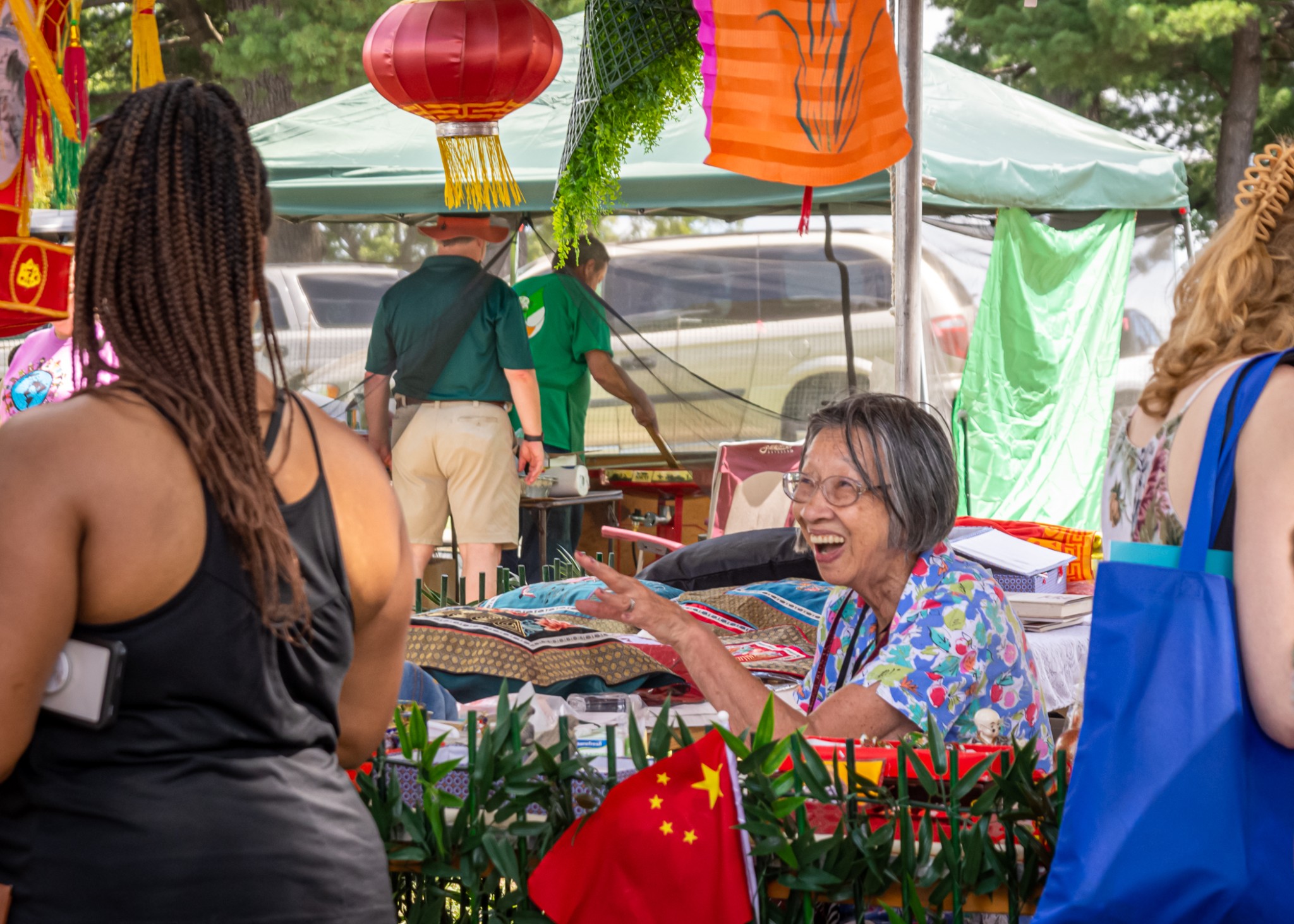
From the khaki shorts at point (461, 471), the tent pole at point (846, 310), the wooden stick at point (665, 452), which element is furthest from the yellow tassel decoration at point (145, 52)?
the tent pole at point (846, 310)

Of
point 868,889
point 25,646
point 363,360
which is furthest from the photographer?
point 363,360

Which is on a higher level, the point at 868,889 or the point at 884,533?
the point at 884,533

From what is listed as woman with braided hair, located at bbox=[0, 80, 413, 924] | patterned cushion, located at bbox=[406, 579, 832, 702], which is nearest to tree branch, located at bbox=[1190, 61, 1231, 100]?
patterned cushion, located at bbox=[406, 579, 832, 702]

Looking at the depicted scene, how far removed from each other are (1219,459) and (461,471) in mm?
5061

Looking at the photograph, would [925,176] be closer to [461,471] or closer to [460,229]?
[460,229]

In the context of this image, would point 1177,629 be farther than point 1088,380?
No

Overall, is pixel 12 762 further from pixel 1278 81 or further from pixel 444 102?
pixel 1278 81

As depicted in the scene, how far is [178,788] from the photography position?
1293 millimetres

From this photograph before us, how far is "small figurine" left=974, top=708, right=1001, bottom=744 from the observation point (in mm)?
2363

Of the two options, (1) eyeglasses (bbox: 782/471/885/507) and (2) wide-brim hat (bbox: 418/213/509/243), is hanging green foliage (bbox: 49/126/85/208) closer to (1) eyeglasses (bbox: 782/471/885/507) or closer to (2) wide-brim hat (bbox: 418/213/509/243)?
(1) eyeglasses (bbox: 782/471/885/507)

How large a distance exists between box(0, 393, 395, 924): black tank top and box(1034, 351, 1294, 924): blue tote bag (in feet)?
2.92

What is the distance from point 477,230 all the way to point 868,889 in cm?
512

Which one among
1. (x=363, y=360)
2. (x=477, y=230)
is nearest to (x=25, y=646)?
(x=477, y=230)

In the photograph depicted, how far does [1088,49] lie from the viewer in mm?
13547
